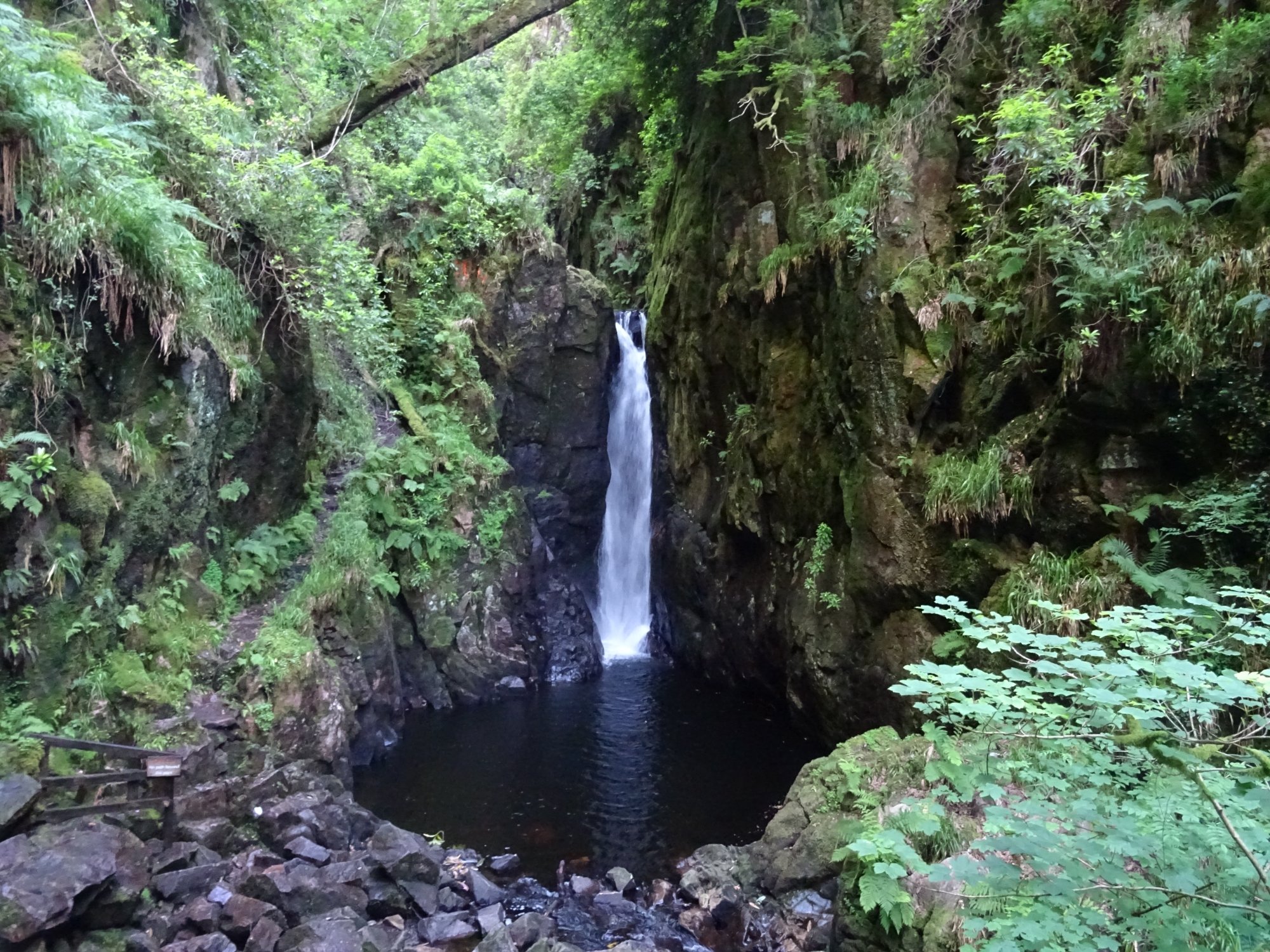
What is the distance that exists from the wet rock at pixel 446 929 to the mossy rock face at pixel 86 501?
468 centimetres

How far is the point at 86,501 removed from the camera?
272 inches

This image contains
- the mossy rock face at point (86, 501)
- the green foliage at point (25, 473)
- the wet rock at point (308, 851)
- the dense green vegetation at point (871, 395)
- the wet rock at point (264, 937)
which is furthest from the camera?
the mossy rock face at point (86, 501)

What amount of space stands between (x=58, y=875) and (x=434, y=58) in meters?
9.30

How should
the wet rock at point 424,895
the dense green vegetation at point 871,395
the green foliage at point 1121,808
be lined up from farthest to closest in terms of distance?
the wet rock at point 424,895
the dense green vegetation at point 871,395
the green foliage at point 1121,808

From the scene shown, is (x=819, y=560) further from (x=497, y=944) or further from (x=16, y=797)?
(x=16, y=797)

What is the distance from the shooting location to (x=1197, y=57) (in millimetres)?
6375

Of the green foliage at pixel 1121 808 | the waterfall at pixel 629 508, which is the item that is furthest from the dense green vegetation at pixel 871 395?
the waterfall at pixel 629 508

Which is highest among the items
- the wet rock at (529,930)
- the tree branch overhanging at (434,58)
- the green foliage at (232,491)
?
the tree branch overhanging at (434,58)

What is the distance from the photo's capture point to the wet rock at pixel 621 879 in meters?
Result: 7.03

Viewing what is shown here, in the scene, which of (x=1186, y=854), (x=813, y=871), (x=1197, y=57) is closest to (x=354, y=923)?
(x=813, y=871)

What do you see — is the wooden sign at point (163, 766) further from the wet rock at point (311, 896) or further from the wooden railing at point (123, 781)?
the wet rock at point (311, 896)

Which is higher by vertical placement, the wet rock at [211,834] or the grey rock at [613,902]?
the wet rock at [211,834]

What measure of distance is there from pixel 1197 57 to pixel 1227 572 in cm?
448

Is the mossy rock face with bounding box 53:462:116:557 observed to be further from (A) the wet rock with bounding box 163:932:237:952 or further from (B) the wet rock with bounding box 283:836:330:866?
(A) the wet rock with bounding box 163:932:237:952
